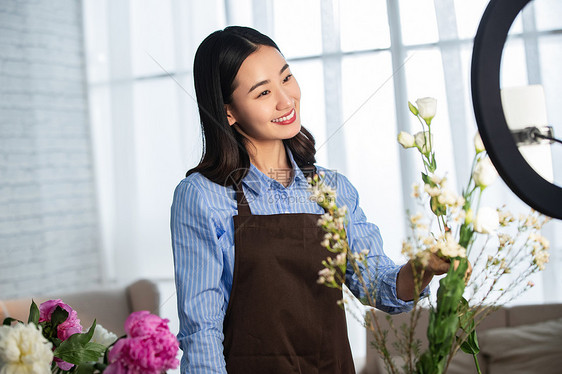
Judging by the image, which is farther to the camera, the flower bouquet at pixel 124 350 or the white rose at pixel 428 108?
the white rose at pixel 428 108

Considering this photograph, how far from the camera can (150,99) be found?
11.9 ft

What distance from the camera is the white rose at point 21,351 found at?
589 mm

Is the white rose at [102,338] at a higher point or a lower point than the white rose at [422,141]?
lower

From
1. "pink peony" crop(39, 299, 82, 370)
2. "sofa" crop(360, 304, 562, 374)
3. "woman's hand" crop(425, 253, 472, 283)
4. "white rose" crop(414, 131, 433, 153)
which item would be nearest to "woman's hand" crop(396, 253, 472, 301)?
"woman's hand" crop(425, 253, 472, 283)

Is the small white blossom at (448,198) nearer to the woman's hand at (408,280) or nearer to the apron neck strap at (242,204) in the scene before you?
the woman's hand at (408,280)

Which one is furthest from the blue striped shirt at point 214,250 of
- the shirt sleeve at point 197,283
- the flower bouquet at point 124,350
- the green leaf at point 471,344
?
the flower bouquet at point 124,350

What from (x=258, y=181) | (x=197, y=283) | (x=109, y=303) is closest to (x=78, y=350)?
(x=197, y=283)

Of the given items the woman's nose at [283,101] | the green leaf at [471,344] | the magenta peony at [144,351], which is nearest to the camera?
the magenta peony at [144,351]

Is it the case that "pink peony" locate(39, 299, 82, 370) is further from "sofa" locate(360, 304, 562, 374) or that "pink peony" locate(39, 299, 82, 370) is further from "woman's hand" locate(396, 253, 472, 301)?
"sofa" locate(360, 304, 562, 374)

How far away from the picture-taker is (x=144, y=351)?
58cm

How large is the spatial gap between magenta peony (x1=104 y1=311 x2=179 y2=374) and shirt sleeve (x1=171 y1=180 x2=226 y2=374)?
20.0 inches

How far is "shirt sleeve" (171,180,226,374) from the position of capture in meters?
1.10

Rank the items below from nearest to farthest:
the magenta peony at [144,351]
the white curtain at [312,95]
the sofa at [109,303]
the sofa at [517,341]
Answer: the magenta peony at [144,351]
the sofa at [517,341]
the sofa at [109,303]
the white curtain at [312,95]

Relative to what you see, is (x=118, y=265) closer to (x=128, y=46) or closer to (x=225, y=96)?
(x=128, y=46)
